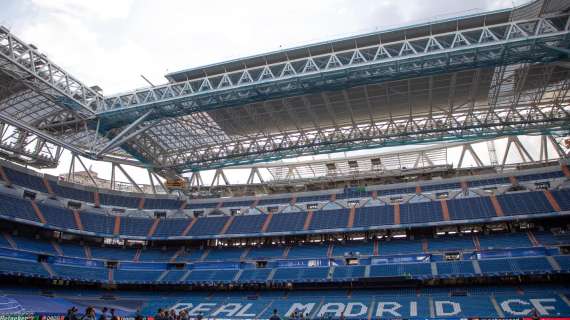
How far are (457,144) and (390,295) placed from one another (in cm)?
2419

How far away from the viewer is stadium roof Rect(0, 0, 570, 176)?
2929cm

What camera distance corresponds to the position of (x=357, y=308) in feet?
102

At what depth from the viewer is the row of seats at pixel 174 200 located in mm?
43188

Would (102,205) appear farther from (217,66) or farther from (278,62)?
(278,62)

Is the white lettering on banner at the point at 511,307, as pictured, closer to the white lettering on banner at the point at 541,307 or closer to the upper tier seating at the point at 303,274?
the white lettering on banner at the point at 541,307

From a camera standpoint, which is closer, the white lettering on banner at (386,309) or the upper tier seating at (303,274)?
the white lettering on banner at (386,309)

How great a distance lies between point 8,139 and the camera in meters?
40.7

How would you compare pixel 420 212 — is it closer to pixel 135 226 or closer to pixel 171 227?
pixel 171 227

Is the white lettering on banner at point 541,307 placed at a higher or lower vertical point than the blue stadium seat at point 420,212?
lower

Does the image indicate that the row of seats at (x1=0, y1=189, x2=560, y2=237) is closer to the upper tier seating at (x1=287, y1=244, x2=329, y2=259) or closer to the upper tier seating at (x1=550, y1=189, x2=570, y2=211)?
the upper tier seating at (x1=550, y1=189, x2=570, y2=211)

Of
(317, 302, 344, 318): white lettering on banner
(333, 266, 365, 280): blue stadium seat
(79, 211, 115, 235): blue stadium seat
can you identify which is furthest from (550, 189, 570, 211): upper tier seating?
(79, 211, 115, 235): blue stadium seat

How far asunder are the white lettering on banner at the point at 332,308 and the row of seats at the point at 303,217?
34.7 ft

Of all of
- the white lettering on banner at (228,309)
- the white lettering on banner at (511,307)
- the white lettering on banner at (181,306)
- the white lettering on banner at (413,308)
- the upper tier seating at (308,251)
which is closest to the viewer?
the white lettering on banner at (511,307)

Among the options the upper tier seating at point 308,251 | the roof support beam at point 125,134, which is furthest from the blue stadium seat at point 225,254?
the roof support beam at point 125,134
